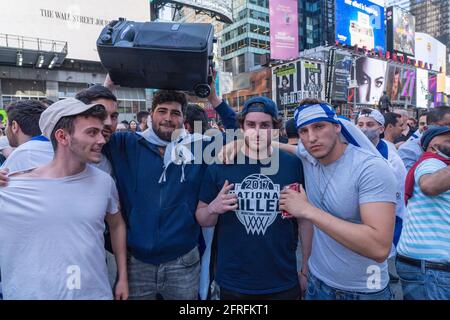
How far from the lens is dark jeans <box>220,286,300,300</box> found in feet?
6.88

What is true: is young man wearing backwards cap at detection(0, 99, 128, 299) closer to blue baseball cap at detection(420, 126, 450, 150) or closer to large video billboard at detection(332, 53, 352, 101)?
blue baseball cap at detection(420, 126, 450, 150)

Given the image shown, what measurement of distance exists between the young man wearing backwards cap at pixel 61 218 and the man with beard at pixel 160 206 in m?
0.37

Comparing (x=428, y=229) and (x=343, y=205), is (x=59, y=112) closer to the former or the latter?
(x=343, y=205)

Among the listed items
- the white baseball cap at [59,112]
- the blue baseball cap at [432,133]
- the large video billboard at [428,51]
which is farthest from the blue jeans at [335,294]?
the large video billboard at [428,51]

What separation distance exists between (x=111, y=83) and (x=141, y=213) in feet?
3.67

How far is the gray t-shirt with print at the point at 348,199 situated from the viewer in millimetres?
1803

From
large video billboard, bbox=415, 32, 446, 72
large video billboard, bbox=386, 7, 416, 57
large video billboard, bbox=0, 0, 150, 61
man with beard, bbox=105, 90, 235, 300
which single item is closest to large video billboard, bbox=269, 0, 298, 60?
large video billboard, bbox=0, 0, 150, 61

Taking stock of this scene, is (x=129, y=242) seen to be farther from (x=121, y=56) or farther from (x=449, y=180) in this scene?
(x=449, y=180)

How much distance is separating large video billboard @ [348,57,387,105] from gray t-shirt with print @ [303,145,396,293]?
39159 mm

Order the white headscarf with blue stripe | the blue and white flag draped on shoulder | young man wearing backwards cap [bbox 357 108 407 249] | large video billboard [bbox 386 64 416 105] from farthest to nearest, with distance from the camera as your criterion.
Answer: large video billboard [bbox 386 64 416 105], young man wearing backwards cap [bbox 357 108 407 249], the blue and white flag draped on shoulder, the white headscarf with blue stripe

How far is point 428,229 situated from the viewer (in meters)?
2.25

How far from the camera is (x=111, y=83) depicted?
2611 mm
